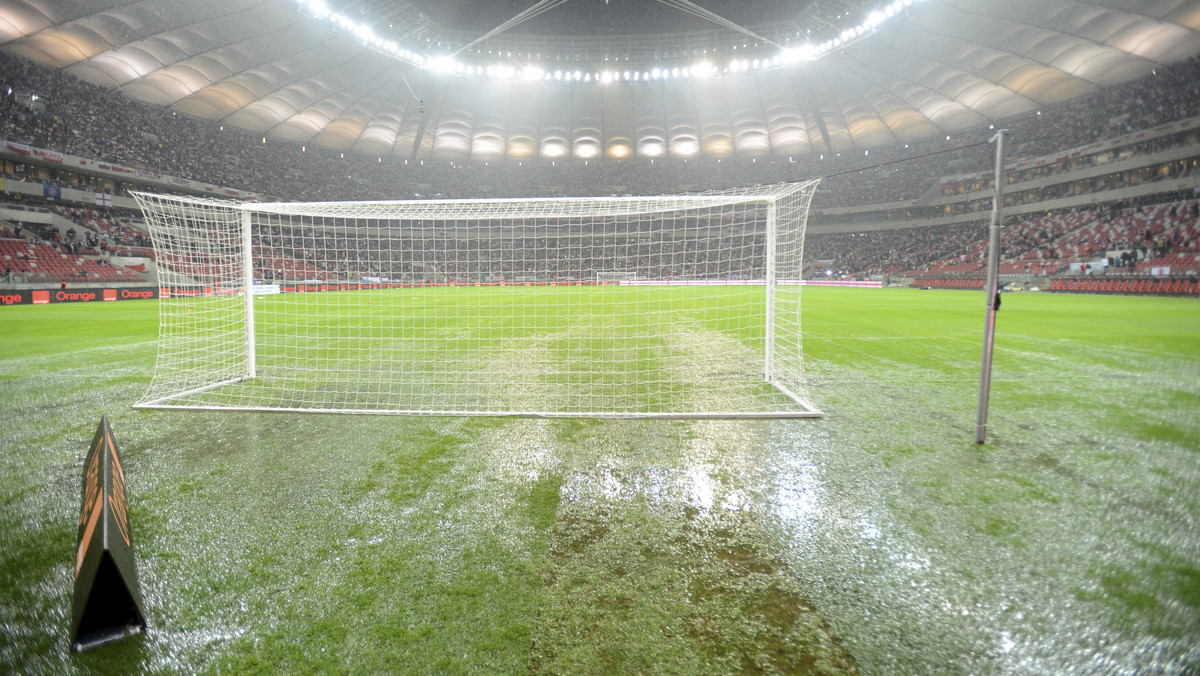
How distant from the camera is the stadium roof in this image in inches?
1039

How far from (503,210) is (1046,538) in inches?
213

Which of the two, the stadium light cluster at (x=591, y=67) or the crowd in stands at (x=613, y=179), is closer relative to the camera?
the crowd in stands at (x=613, y=179)

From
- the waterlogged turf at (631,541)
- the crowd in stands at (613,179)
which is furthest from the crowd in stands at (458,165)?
the waterlogged turf at (631,541)

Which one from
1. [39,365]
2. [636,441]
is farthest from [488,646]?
[39,365]

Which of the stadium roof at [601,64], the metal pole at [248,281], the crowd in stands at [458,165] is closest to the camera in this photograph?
the metal pole at [248,281]

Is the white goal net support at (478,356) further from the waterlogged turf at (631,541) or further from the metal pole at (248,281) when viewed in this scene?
the waterlogged turf at (631,541)

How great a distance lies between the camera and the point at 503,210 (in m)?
5.84

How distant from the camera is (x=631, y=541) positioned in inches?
89.4

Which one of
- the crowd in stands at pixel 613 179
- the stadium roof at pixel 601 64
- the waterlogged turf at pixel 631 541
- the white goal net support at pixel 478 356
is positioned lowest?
the waterlogged turf at pixel 631 541

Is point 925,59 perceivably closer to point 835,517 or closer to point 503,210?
point 503,210

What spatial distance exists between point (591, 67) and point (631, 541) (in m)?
48.7

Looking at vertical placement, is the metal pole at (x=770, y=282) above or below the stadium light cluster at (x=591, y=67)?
below

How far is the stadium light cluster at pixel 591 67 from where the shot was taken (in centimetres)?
3069

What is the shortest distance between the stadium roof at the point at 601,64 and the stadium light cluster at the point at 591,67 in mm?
127
